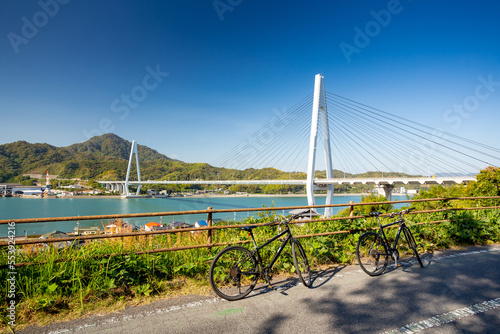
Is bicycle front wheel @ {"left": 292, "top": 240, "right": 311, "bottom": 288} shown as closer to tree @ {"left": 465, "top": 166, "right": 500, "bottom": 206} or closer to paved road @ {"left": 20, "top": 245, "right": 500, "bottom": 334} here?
paved road @ {"left": 20, "top": 245, "right": 500, "bottom": 334}

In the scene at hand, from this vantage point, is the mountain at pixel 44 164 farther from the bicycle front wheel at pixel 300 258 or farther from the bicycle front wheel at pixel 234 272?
the bicycle front wheel at pixel 300 258

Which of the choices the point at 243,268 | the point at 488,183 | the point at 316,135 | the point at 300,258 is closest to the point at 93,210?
the point at 316,135

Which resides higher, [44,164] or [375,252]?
[44,164]

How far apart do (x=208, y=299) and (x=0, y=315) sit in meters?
1.77

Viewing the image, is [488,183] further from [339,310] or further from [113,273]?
[113,273]

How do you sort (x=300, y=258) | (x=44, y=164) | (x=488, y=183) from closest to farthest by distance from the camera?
(x=300, y=258) < (x=488, y=183) < (x=44, y=164)

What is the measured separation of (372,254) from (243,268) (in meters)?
1.86

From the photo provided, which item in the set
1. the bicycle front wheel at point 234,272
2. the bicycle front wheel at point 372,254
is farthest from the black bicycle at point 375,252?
the bicycle front wheel at point 234,272

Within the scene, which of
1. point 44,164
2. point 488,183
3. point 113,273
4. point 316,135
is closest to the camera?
point 113,273

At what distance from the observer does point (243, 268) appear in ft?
9.21

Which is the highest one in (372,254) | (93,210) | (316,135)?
(316,135)

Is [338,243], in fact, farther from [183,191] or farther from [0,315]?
[183,191]

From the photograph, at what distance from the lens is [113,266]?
2.76 metres

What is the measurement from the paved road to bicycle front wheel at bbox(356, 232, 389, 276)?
127 mm
